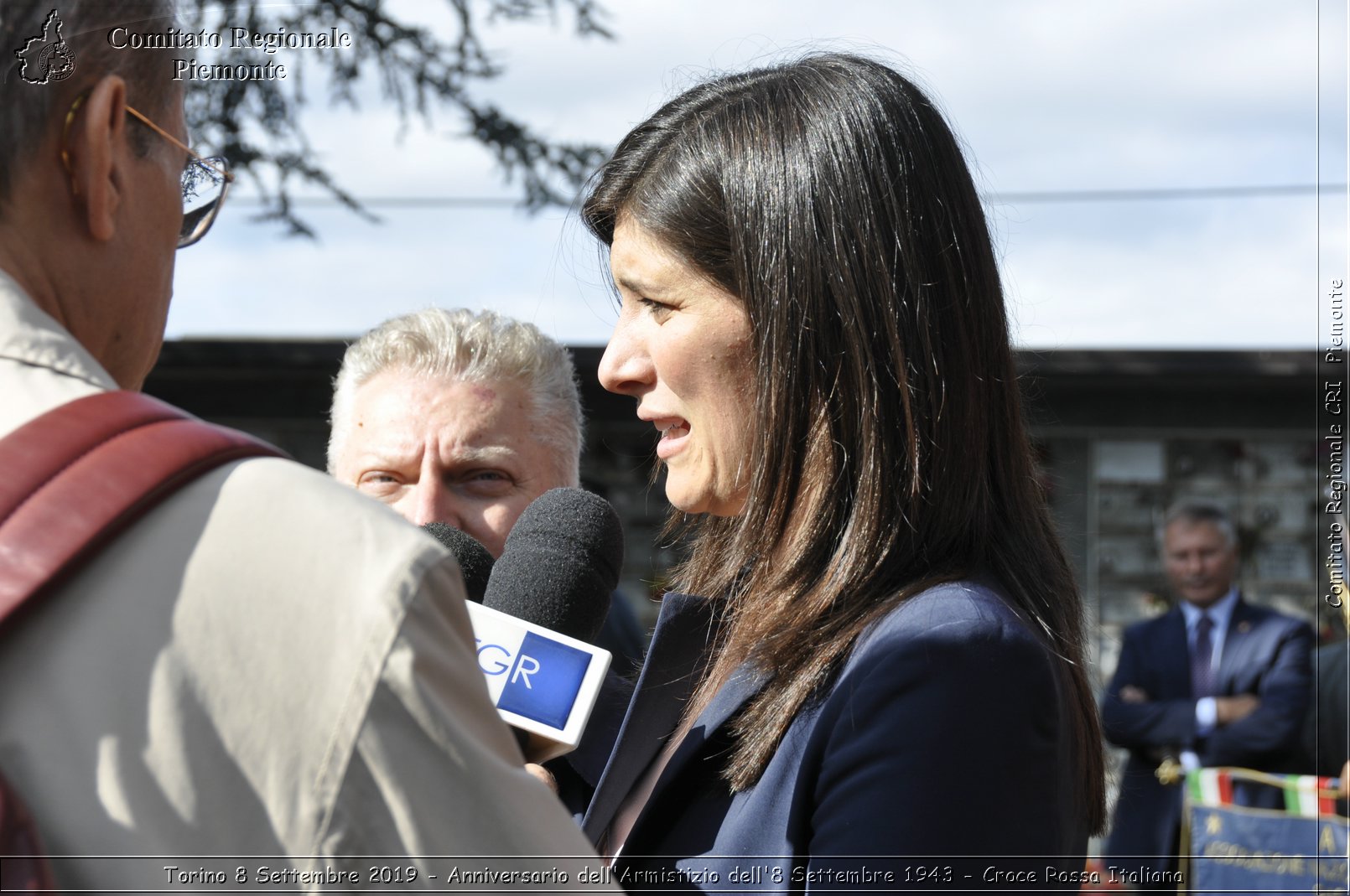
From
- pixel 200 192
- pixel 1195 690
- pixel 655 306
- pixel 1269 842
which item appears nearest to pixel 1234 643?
pixel 1195 690

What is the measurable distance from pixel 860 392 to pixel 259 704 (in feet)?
2.89

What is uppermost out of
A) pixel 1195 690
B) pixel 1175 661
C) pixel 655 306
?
pixel 655 306

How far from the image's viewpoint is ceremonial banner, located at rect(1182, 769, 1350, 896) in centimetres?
418

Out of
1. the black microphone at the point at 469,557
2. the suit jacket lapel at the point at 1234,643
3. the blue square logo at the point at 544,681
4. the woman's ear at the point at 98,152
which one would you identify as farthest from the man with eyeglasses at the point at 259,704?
the suit jacket lapel at the point at 1234,643

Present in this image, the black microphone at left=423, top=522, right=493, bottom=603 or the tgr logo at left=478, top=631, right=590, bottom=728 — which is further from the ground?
the black microphone at left=423, top=522, right=493, bottom=603

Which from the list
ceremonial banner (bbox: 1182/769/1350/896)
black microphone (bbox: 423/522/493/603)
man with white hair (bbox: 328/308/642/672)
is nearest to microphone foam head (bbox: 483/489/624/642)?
black microphone (bbox: 423/522/493/603)

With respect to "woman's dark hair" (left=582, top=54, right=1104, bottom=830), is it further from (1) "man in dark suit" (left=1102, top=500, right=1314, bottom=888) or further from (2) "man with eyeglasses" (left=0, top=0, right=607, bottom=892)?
(1) "man in dark suit" (left=1102, top=500, right=1314, bottom=888)

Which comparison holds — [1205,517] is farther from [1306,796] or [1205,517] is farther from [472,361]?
[472,361]

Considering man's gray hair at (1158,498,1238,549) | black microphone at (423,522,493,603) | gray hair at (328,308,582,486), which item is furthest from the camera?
man's gray hair at (1158,498,1238,549)

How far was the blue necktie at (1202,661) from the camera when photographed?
5422 mm

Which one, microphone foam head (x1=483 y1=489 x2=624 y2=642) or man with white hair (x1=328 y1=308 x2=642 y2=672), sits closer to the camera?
microphone foam head (x1=483 y1=489 x2=624 y2=642)

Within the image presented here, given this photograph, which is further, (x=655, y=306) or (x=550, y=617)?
(x=550, y=617)

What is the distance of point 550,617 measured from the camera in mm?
1841

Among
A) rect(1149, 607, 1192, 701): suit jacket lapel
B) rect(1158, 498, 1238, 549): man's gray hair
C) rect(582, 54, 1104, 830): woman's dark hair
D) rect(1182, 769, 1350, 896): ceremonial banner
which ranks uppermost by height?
rect(582, 54, 1104, 830): woman's dark hair
